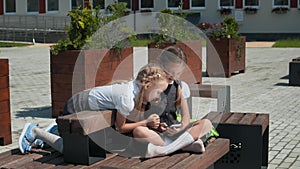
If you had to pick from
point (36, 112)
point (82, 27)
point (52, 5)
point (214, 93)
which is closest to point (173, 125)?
point (214, 93)

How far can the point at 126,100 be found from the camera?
3846mm

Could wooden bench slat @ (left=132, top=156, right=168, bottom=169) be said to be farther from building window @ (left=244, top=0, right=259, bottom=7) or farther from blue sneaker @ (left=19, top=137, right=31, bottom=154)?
building window @ (left=244, top=0, right=259, bottom=7)

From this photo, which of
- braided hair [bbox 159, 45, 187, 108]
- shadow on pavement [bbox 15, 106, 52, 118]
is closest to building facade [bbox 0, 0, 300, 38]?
shadow on pavement [bbox 15, 106, 52, 118]

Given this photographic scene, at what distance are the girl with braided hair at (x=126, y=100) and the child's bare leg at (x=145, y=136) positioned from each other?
0.04 m

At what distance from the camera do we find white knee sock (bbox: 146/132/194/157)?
153 inches

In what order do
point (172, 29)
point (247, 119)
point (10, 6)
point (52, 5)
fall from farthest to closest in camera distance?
point (10, 6) → point (52, 5) → point (172, 29) → point (247, 119)

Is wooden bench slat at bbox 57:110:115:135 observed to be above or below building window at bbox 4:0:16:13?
below

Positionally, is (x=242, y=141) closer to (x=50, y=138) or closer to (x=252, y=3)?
(x=50, y=138)

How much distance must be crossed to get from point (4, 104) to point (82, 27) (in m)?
1.97

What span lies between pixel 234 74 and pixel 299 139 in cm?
784

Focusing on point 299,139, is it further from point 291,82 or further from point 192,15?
point 192,15

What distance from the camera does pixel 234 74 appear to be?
14406 millimetres

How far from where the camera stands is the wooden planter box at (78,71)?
7.51 meters

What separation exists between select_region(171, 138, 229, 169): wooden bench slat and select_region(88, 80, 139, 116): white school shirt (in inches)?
20.3
